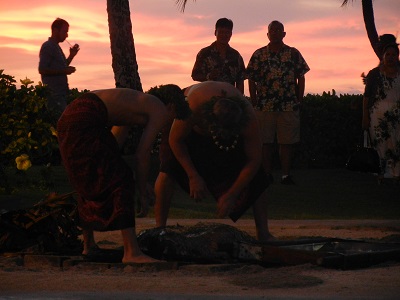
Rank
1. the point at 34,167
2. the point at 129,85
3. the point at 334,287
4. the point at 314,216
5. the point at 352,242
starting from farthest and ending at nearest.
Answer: the point at 34,167
the point at 129,85
the point at 314,216
the point at 352,242
the point at 334,287

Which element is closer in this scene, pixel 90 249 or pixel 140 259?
pixel 140 259

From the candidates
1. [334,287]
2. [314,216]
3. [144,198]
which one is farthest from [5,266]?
[314,216]

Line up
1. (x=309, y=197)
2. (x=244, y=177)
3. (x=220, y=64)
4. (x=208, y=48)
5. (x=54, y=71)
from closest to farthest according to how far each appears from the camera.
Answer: (x=244, y=177)
(x=220, y=64)
(x=208, y=48)
(x=309, y=197)
(x=54, y=71)

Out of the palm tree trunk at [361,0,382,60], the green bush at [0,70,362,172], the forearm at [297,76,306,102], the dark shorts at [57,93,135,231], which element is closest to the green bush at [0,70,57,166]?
the green bush at [0,70,362,172]

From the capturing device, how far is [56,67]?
1573 centimetres

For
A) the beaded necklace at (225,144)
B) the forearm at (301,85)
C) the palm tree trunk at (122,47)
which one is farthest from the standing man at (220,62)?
the beaded necklace at (225,144)

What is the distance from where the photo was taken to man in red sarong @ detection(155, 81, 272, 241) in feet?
29.6

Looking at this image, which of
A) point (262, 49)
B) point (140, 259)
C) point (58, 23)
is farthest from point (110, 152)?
point (262, 49)

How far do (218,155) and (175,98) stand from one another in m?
1.06

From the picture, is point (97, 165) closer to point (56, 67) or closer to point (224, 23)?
point (224, 23)

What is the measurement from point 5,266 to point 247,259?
1964 mm

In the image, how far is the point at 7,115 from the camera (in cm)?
1437

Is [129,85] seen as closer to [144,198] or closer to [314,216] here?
[314,216]

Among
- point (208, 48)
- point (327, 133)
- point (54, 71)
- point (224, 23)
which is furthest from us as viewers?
point (327, 133)
